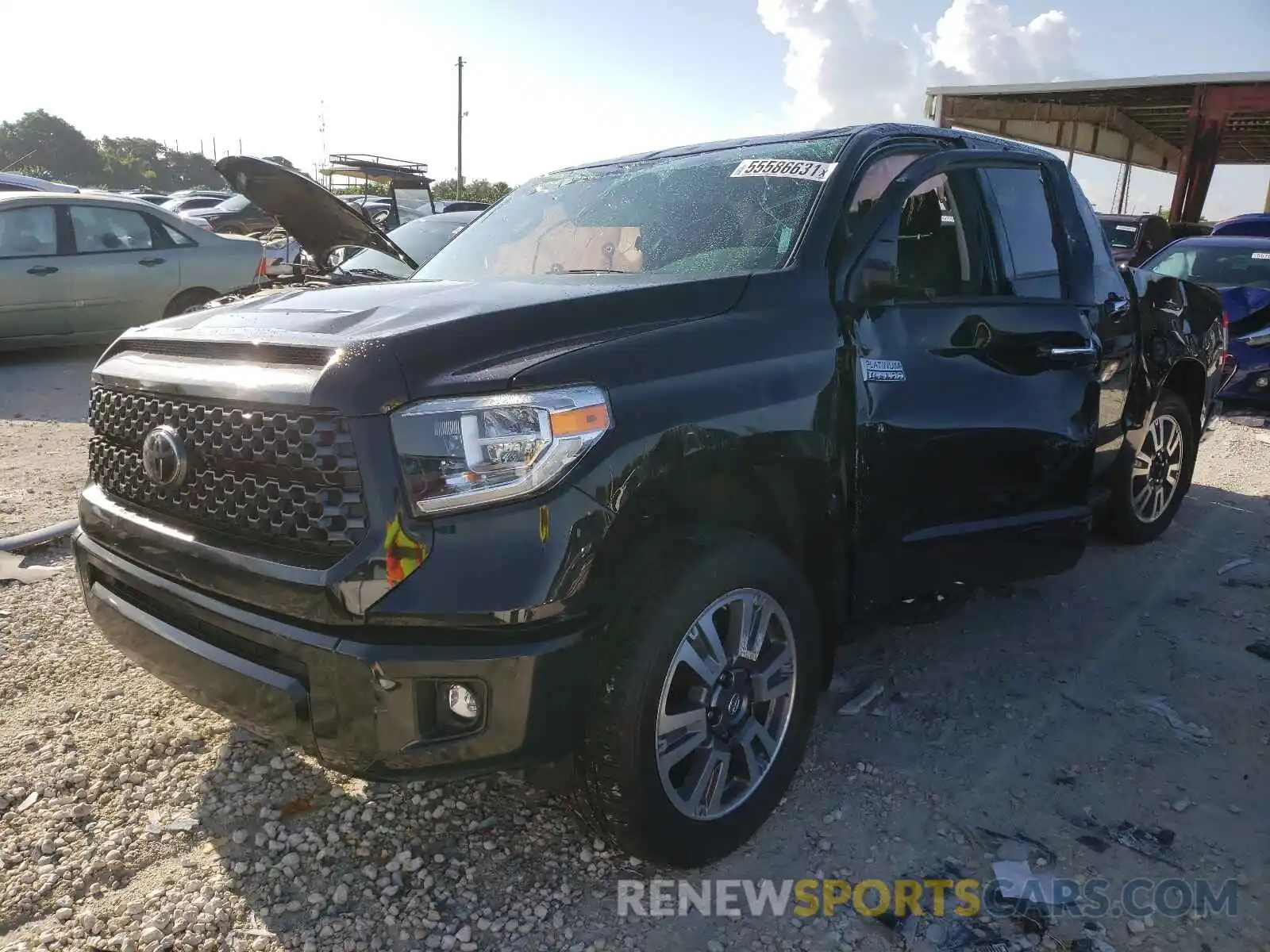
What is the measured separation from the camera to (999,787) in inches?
113

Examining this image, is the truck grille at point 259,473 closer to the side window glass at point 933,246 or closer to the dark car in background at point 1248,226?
the side window glass at point 933,246

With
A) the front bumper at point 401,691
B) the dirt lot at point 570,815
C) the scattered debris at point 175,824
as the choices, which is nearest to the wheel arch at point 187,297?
the dirt lot at point 570,815

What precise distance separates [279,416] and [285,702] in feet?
2.04

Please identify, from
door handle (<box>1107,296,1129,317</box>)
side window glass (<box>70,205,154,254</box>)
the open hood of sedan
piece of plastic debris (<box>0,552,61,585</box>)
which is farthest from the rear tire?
side window glass (<box>70,205,154,254</box>)

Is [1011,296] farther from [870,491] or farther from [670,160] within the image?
[670,160]

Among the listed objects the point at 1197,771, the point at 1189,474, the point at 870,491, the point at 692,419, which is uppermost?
the point at 692,419

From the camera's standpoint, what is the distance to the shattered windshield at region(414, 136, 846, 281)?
113 inches

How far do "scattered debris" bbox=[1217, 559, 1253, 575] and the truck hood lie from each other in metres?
3.64

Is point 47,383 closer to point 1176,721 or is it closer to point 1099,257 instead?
point 1099,257

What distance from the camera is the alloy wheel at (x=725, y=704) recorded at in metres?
2.31

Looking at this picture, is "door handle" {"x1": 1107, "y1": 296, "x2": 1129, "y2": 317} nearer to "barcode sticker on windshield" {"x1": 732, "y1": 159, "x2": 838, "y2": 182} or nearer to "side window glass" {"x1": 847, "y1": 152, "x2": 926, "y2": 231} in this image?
"side window glass" {"x1": 847, "y1": 152, "x2": 926, "y2": 231}

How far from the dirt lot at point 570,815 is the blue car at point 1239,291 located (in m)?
5.75

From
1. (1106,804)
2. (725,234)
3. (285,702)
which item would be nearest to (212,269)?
(725,234)

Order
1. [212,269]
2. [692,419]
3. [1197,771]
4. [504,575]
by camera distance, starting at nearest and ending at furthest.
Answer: [504,575] < [692,419] < [1197,771] < [212,269]
